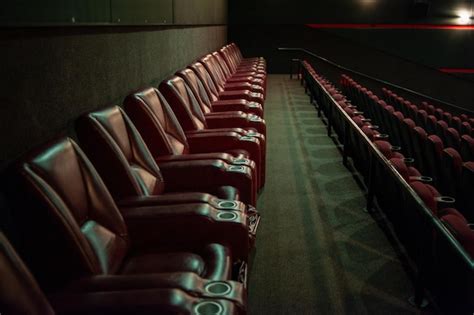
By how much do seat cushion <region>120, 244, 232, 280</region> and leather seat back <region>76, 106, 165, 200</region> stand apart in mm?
189

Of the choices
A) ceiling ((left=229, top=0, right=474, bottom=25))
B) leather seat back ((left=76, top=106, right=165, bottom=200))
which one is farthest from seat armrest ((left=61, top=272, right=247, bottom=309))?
ceiling ((left=229, top=0, right=474, bottom=25))

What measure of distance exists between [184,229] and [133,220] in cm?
11

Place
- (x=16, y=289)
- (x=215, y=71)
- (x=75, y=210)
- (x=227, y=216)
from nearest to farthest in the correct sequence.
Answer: (x=16, y=289) < (x=75, y=210) < (x=227, y=216) < (x=215, y=71)

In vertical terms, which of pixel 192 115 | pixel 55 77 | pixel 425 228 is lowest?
pixel 425 228

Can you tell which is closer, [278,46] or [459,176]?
[459,176]

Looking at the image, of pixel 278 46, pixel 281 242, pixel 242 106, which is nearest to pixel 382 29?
pixel 278 46

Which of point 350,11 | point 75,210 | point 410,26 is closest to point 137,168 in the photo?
point 75,210

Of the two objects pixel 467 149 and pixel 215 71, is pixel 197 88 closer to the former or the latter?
pixel 215 71

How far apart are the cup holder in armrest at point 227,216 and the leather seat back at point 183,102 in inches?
33.3

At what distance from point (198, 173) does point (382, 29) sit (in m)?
6.53

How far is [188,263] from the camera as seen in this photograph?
1037 mm

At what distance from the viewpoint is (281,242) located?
1692mm

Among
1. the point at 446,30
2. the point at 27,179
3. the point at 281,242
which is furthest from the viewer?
the point at 446,30

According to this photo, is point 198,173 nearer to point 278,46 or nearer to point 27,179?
point 27,179
